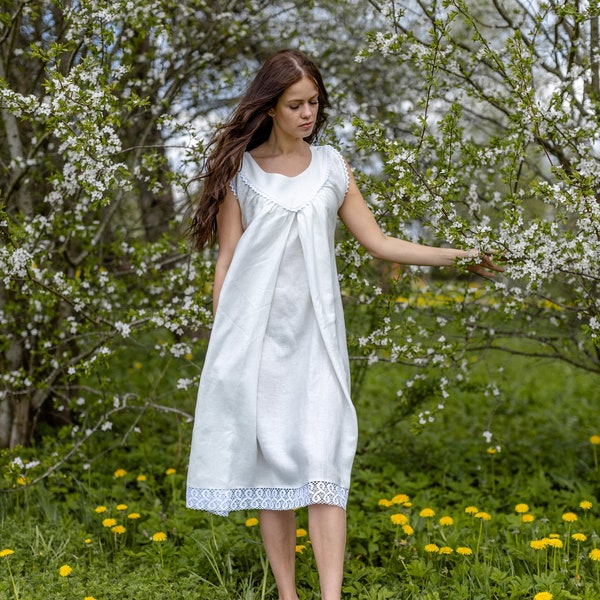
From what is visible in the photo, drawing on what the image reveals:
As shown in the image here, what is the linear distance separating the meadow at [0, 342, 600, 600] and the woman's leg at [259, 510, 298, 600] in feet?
0.40

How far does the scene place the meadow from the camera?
9.61ft

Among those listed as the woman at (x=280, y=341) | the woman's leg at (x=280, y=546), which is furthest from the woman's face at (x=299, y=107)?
the woman's leg at (x=280, y=546)

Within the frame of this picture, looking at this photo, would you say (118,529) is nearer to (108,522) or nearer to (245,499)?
(108,522)

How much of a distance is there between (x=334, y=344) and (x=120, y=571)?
1.27 metres

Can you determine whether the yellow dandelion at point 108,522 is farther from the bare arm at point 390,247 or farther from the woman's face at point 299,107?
the woman's face at point 299,107

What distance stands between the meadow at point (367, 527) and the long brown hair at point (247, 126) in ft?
4.00

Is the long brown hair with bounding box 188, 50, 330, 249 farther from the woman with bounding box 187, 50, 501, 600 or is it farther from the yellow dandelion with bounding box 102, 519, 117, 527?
the yellow dandelion with bounding box 102, 519, 117, 527

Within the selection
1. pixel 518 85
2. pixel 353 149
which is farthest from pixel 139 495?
pixel 518 85

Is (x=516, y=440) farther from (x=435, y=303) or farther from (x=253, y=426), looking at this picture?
(x=253, y=426)

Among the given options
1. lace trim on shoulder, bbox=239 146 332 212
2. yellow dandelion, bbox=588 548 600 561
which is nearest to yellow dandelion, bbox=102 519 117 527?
lace trim on shoulder, bbox=239 146 332 212

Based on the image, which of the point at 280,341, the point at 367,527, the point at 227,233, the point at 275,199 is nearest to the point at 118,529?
the point at 367,527

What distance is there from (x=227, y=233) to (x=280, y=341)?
419mm

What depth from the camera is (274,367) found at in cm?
268

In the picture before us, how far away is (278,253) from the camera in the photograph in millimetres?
2695
